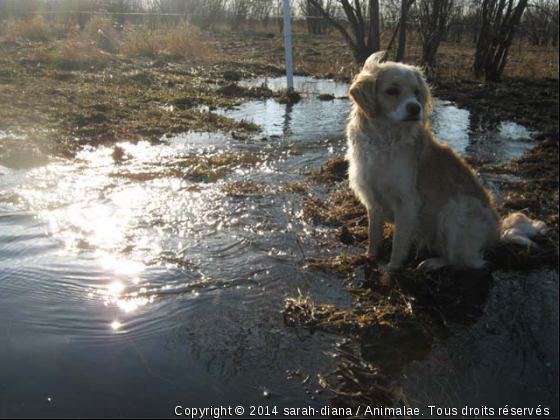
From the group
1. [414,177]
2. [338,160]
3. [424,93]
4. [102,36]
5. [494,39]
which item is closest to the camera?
[414,177]

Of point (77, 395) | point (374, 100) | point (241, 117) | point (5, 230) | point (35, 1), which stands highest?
point (35, 1)

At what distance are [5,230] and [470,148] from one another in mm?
7063

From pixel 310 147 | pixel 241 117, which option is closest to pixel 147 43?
pixel 241 117

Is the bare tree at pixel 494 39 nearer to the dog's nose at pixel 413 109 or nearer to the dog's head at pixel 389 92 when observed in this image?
the dog's head at pixel 389 92

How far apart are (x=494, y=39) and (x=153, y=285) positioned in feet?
48.7

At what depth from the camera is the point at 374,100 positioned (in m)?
4.12

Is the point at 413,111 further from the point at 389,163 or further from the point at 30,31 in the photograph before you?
the point at 30,31

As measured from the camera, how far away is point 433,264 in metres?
4.31

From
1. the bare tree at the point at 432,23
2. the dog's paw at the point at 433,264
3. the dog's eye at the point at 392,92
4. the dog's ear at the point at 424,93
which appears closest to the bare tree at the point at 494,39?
the bare tree at the point at 432,23

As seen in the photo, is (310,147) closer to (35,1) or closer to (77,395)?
(77,395)

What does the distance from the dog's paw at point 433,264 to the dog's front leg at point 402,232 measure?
0.57ft

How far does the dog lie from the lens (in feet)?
13.4

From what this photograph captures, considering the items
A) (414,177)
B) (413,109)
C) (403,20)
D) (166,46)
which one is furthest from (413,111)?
(166,46)

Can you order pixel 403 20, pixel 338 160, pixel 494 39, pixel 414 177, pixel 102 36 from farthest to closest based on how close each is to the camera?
pixel 102 36 < pixel 403 20 < pixel 494 39 < pixel 338 160 < pixel 414 177
